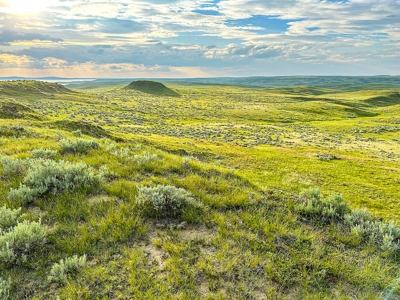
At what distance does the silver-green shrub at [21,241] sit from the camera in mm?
4238

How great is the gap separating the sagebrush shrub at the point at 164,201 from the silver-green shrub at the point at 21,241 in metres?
2.11

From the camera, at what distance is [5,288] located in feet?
12.2

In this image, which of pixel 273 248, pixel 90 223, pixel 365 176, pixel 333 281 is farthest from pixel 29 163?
pixel 365 176

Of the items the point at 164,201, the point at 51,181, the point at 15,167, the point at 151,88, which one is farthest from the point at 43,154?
the point at 151,88

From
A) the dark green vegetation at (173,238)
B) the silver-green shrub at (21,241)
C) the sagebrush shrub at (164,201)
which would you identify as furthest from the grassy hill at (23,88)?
the silver-green shrub at (21,241)

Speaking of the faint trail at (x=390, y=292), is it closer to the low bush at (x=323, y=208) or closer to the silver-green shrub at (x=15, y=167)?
the low bush at (x=323, y=208)

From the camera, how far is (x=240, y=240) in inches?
213

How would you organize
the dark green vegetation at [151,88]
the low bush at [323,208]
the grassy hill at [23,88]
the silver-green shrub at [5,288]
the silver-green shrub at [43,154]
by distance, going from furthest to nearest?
the dark green vegetation at [151,88]
the grassy hill at [23,88]
the silver-green shrub at [43,154]
the low bush at [323,208]
the silver-green shrub at [5,288]

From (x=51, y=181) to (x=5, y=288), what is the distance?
323cm

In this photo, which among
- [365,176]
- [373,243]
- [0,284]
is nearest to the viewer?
[0,284]

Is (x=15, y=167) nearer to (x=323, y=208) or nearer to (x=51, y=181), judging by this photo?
(x=51, y=181)

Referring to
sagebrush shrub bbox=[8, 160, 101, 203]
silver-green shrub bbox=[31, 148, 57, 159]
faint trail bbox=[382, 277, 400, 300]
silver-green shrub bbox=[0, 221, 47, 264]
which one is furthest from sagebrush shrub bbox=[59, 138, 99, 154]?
faint trail bbox=[382, 277, 400, 300]

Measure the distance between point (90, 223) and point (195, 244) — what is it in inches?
86.2

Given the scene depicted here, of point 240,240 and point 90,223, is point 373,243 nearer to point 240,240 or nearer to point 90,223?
point 240,240
